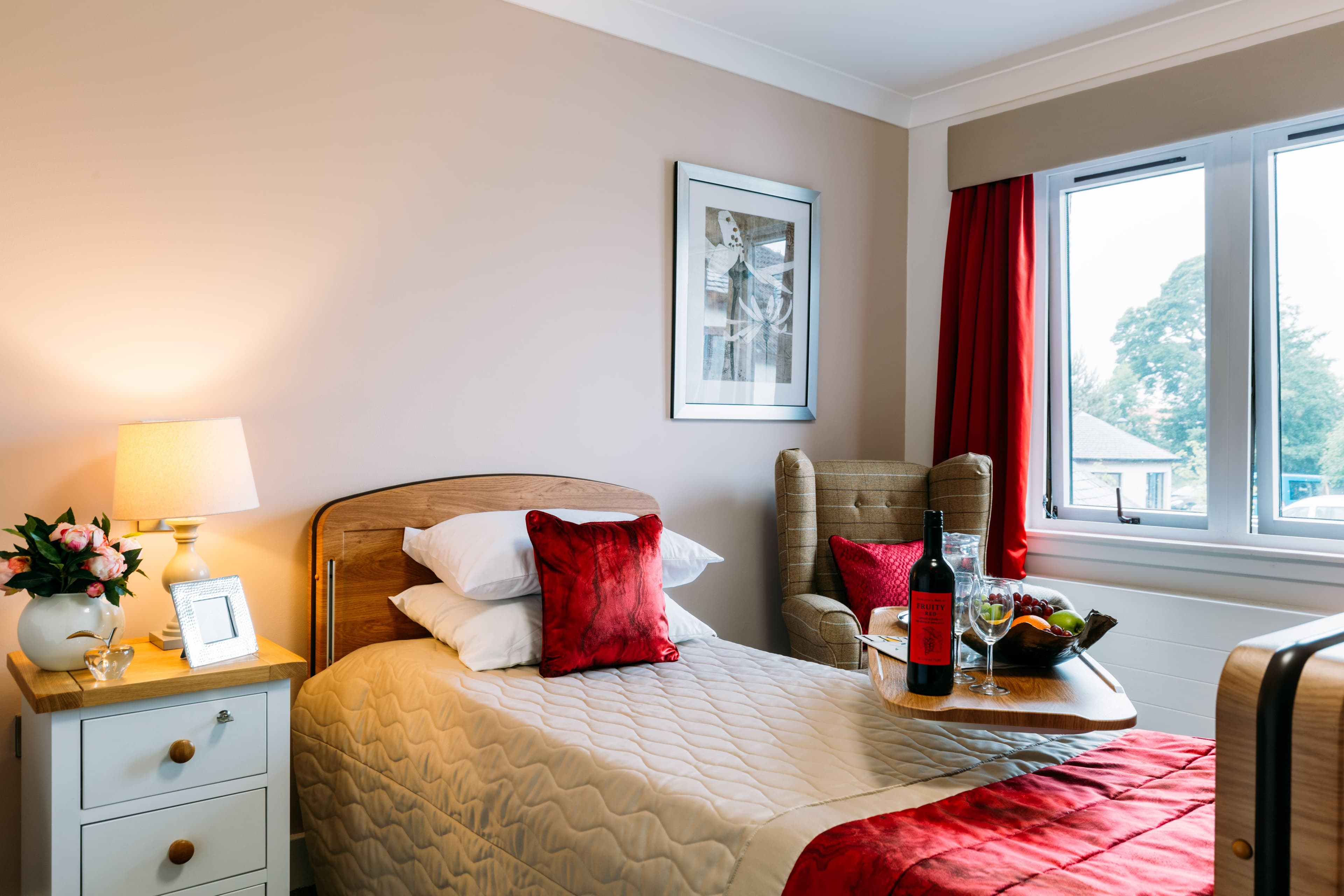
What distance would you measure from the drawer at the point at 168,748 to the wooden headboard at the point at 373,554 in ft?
1.57

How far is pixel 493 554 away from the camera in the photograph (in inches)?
93.9

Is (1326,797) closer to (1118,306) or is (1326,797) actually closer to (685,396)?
(685,396)

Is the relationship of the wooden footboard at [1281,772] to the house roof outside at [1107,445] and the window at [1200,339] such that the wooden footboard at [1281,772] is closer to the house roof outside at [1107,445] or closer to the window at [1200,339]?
the window at [1200,339]

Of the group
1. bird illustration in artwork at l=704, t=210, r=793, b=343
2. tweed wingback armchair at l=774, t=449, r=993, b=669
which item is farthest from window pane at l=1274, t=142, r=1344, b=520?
bird illustration in artwork at l=704, t=210, r=793, b=343

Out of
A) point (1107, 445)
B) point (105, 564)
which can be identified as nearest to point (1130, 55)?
point (1107, 445)

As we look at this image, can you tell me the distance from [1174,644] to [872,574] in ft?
3.44

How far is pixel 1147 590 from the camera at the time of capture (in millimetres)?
3322

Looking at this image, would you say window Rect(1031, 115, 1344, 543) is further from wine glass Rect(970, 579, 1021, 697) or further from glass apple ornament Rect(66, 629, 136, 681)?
glass apple ornament Rect(66, 629, 136, 681)

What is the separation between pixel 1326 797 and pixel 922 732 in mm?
1104

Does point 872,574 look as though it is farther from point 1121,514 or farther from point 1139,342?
point 1139,342

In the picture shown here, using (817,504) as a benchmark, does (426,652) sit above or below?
below

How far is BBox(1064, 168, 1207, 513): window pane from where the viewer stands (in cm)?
331

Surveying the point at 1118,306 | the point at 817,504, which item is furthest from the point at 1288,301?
the point at 817,504

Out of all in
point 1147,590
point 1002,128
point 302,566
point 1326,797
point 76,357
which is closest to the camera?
point 1326,797
